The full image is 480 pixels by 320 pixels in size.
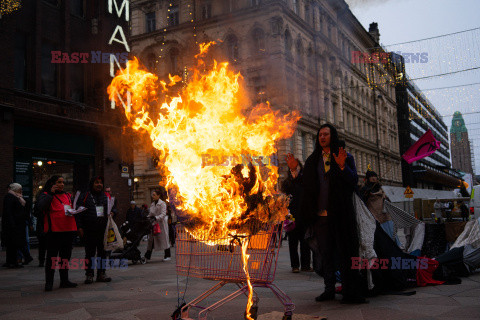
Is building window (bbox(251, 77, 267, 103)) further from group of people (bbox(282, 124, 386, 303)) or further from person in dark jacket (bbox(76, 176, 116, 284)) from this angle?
group of people (bbox(282, 124, 386, 303))

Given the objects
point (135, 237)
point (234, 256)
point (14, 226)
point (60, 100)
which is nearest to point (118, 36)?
point (60, 100)

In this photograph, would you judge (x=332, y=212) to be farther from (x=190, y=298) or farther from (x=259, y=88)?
(x=259, y=88)

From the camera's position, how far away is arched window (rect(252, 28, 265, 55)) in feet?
63.6

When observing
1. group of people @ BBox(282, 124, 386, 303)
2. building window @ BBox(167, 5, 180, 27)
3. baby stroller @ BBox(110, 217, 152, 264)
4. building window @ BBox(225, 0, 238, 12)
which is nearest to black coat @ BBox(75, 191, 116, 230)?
baby stroller @ BBox(110, 217, 152, 264)

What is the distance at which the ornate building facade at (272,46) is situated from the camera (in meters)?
17.9

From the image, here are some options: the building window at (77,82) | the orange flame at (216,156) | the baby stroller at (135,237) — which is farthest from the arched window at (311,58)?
the orange flame at (216,156)

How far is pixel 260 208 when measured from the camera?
397 cm

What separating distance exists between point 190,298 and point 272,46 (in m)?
16.3

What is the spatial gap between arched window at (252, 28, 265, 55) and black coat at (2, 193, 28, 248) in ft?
41.4

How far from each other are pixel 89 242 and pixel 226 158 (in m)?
4.10

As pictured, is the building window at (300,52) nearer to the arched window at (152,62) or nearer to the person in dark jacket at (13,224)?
the arched window at (152,62)

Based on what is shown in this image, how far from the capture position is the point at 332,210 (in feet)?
16.9

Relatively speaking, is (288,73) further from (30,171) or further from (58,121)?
(30,171)

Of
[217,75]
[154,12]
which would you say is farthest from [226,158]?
[154,12]
